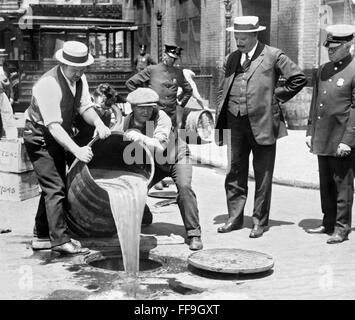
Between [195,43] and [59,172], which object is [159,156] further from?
[195,43]

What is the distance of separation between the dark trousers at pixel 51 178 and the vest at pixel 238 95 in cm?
188

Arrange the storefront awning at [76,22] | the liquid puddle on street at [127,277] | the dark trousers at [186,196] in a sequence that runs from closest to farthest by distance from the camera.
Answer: the liquid puddle on street at [127,277] → the dark trousers at [186,196] → the storefront awning at [76,22]

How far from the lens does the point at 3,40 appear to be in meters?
28.4

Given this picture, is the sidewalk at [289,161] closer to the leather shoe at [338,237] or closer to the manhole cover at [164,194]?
the manhole cover at [164,194]

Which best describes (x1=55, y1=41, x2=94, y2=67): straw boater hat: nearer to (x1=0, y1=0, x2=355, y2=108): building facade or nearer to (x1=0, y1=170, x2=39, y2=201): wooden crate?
(x1=0, y1=170, x2=39, y2=201): wooden crate

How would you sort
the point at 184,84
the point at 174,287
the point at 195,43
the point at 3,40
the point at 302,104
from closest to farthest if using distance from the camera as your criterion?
the point at 174,287
the point at 184,84
the point at 302,104
the point at 195,43
the point at 3,40

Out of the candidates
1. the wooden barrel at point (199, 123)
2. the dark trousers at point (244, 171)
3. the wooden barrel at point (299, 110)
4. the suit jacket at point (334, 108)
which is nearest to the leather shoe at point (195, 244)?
the dark trousers at point (244, 171)

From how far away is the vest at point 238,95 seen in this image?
7.38 metres

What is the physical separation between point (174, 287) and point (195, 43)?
20555 mm

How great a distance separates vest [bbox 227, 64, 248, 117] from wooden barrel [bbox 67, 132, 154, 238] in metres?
1.20

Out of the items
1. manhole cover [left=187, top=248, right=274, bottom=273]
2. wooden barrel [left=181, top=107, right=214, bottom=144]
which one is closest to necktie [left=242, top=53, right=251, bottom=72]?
manhole cover [left=187, top=248, right=274, bottom=273]

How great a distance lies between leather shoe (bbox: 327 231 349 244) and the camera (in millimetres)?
7086

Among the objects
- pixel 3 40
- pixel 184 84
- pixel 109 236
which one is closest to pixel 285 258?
Answer: pixel 109 236

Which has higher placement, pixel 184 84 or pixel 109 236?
pixel 184 84
